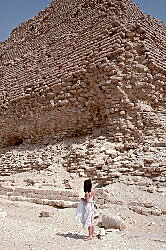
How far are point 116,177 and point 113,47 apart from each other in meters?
4.42

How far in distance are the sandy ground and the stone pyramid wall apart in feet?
10.8

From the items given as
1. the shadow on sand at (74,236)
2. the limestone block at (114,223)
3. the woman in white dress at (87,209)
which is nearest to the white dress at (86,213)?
the woman in white dress at (87,209)

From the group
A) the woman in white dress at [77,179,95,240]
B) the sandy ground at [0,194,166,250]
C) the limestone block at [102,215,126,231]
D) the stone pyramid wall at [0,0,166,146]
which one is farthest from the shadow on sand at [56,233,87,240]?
the stone pyramid wall at [0,0,166,146]

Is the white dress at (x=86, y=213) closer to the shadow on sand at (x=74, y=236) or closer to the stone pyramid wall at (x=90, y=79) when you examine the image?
the shadow on sand at (x=74, y=236)

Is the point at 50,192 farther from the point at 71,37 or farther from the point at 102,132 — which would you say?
the point at 71,37

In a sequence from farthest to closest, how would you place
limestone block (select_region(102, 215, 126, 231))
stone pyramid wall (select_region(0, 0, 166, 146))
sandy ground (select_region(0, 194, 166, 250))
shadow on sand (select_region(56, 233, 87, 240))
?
stone pyramid wall (select_region(0, 0, 166, 146)) < limestone block (select_region(102, 215, 126, 231)) < shadow on sand (select_region(56, 233, 87, 240)) < sandy ground (select_region(0, 194, 166, 250))

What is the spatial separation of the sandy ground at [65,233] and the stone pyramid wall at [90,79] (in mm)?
3279

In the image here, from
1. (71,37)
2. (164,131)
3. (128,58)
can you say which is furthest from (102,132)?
(71,37)

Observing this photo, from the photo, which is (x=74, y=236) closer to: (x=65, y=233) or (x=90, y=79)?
(x=65, y=233)

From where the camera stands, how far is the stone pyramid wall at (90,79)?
28.4 feet

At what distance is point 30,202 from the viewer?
694 cm

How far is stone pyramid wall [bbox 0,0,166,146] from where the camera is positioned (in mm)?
8648

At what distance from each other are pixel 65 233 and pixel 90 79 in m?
5.86

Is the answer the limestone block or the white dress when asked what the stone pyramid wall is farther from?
the white dress
